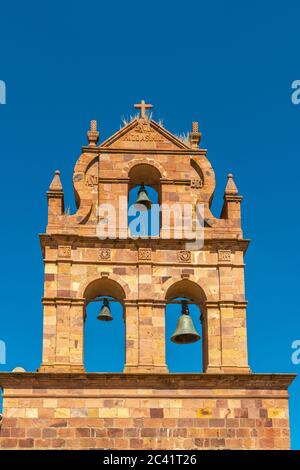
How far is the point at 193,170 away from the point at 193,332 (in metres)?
4.97

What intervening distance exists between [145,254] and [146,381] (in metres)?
3.74

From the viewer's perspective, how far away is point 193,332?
34031 mm

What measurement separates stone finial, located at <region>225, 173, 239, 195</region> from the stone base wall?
5906mm

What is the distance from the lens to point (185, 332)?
33969mm

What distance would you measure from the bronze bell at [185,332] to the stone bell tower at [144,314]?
0.35 m

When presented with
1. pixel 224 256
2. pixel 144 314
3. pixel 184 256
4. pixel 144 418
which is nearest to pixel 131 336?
pixel 144 314

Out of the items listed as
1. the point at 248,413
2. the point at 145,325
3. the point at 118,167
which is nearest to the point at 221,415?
the point at 248,413

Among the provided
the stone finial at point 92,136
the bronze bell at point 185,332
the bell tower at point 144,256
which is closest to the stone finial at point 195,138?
the bell tower at point 144,256

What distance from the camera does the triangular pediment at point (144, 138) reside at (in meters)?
36.5

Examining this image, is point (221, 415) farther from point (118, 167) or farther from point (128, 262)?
point (118, 167)

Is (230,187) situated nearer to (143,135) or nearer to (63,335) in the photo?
(143,135)

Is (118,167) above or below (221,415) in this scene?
above

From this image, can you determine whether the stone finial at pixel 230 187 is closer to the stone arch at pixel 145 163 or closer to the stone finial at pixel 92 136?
the stone arch at pixel 145 163
